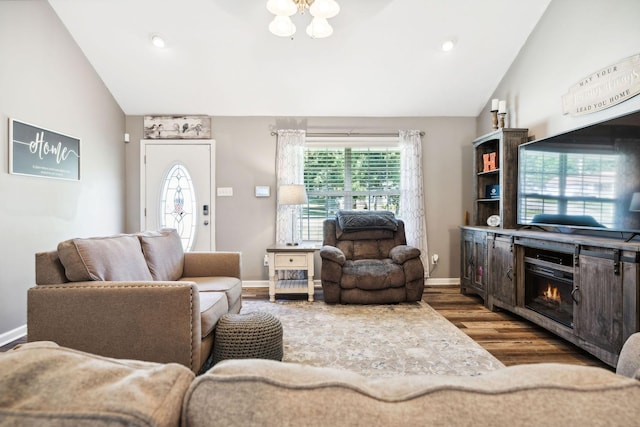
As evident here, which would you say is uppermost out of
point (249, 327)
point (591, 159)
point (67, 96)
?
point (67, 96)

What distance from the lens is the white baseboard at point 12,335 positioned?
2.71 meters

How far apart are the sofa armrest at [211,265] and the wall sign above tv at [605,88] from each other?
133 inches

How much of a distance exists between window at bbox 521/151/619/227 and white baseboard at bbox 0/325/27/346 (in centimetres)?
478

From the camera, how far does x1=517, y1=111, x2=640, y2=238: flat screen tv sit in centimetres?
221

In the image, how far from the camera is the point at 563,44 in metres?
3.18

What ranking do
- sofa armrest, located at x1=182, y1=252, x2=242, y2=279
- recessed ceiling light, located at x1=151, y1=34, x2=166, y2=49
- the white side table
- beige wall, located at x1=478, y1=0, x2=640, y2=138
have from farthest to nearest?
1. the white side table
2. recessed ceiling light, located at x1=151, y1=34, x2=166, y2=49
3. sofa armrest, located at x1=182, y1=252, x2=242, y2=279
4. beige wall, located at x1=478, y1=0, x2=640, y2=138

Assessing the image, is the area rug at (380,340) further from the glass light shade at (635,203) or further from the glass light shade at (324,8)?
the glass light shade at (324,8)

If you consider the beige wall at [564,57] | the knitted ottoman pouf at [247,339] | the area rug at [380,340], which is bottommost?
the area rug at [380,340]

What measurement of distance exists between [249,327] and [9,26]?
3.25 meters

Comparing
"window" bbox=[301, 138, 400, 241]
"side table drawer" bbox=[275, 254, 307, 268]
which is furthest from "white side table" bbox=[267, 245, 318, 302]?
"window" bbox=[301, 138, 400, 241]

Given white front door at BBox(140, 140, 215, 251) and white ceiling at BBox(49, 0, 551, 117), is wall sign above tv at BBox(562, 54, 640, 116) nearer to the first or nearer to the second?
white ceiling at BBox(49, 0, 551, 117)

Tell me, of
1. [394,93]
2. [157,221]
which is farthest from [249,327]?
[394,93]

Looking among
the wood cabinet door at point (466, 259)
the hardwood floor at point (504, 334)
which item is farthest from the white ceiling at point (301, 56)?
the hardwood floor at point (504, 334)

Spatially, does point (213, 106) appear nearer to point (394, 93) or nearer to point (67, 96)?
point (67, 96)
